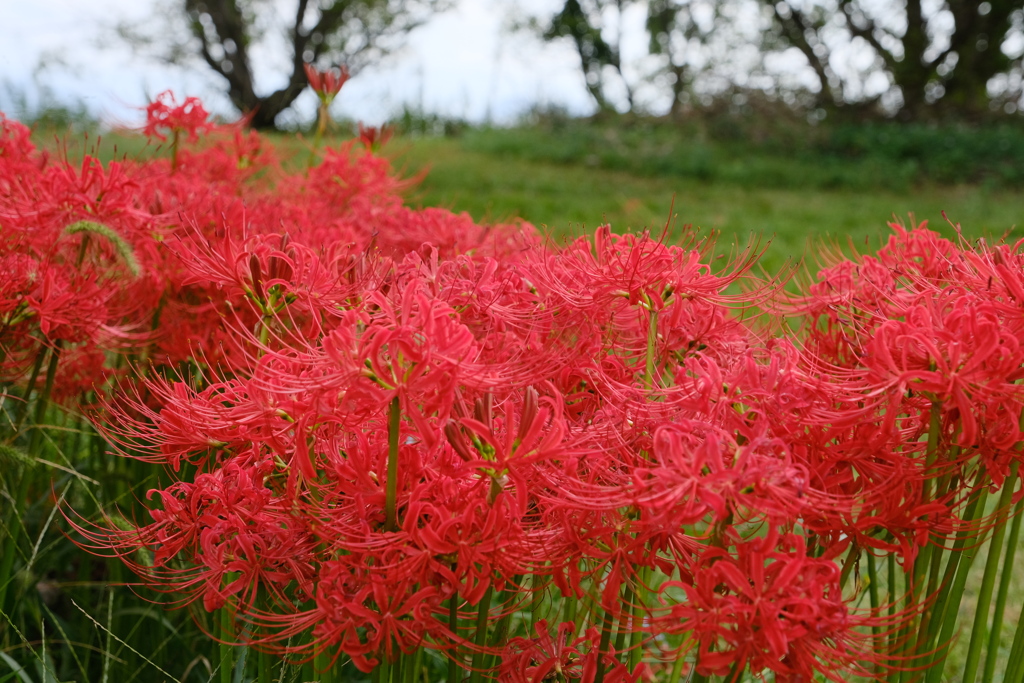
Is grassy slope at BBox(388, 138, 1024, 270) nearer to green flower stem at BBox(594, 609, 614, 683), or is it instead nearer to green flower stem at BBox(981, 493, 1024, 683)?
green flower stem at BBox(981, 493, 1024, 683)

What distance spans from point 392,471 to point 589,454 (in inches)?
11.3

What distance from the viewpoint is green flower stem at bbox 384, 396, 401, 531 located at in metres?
1.08

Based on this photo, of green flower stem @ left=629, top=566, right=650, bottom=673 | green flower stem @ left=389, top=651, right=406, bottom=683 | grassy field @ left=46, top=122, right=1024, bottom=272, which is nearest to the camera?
green flower stem @ left=629, top=566, right=650, bottom=673

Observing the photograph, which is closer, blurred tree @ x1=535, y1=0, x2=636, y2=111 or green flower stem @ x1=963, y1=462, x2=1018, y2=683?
green flower stem @ x1=963, y1=462, x2=1018, y2=683

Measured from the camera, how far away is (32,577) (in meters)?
2.45

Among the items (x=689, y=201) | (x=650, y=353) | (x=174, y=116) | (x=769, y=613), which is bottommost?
(x=769, y=613)

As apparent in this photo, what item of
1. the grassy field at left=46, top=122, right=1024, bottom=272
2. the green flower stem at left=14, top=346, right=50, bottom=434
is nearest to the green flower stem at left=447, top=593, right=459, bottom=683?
the green flower stem at left=14, top=346, right=50, bottom=434

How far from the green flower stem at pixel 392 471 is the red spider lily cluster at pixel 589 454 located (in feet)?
0.03

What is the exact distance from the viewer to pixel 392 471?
1098 mm

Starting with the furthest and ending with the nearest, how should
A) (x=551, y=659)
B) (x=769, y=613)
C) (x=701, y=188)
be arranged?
1. (x=701, y=188)
2. (x=551, y=659)
3. (x=769, y=613)

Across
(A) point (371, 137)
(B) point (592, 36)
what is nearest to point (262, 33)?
(B) point (592, 36)

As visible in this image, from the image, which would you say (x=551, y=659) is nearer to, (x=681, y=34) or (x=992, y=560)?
(x=992, y=560)

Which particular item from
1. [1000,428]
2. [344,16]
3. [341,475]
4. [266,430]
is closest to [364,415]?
[341,475]

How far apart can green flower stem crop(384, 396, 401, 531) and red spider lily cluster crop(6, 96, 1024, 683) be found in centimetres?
1
